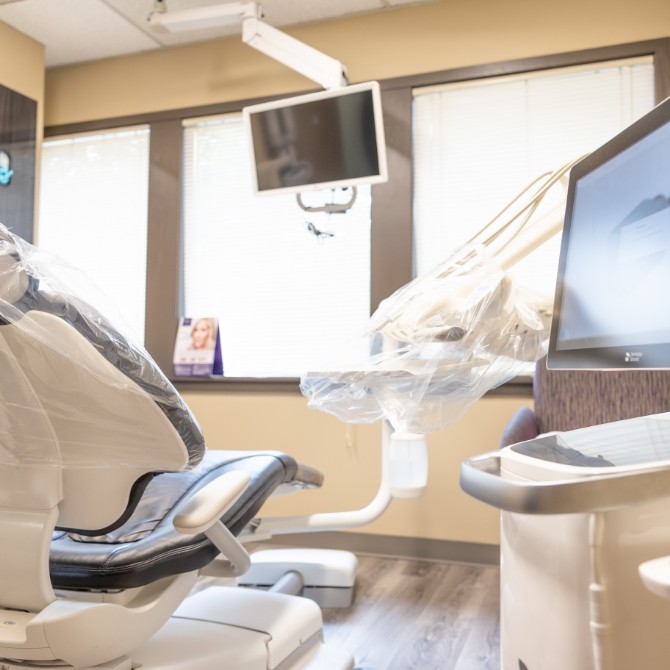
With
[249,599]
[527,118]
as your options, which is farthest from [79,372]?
[527,118]

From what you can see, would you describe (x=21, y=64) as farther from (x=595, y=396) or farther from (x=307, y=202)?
(x=595, y=396)

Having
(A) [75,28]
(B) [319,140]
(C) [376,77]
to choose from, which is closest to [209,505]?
(B) [319,140]

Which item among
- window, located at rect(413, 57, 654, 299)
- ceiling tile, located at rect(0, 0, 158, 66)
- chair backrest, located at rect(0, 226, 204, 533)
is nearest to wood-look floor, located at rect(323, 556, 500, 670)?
chair backrest, located at rect(0, 226, 204, 533)

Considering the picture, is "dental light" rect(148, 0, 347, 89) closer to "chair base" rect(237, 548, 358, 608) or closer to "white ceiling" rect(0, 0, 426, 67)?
"white ceiling" rect(0, 0, 426, 67)

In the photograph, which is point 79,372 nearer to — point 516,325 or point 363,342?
point 363,342

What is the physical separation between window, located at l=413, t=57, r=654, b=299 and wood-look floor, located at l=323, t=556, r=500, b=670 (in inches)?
47.5

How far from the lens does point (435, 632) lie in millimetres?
1995

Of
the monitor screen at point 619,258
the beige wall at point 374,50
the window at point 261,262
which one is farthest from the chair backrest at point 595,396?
the beige wall at point 374,50

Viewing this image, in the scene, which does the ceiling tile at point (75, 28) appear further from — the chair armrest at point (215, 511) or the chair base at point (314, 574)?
the chair armrest at point (215, 511)

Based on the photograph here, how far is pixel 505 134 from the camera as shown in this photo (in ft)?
9.29

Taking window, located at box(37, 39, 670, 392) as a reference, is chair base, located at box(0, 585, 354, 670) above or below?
below

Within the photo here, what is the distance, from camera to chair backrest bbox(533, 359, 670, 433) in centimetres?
154

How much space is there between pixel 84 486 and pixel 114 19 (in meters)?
2.75

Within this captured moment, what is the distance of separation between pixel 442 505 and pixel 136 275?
1.90m
